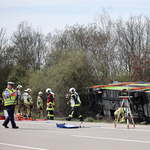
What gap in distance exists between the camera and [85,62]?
24562 mm

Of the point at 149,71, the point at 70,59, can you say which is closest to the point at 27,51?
the point at 70,59

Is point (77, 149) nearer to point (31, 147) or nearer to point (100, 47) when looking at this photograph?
point (31, 147)

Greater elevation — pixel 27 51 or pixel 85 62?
pixel 27 51

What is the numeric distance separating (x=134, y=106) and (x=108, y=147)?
343 inches

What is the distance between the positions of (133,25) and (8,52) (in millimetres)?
17287

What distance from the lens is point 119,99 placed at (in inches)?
672

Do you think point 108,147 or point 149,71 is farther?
point 149,71

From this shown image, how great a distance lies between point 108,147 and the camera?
7.26 meters

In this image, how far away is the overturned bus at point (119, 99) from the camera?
593 inches

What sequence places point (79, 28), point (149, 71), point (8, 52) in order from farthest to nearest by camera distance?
point (8, 52), point (79, 28), point (149, 71)

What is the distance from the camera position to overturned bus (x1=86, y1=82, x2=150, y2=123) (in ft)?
49.4

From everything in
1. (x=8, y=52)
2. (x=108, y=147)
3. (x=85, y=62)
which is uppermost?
(x=8, y=52)

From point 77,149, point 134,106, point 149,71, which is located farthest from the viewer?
point 149,71

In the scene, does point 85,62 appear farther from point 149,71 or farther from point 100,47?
point 149,71
